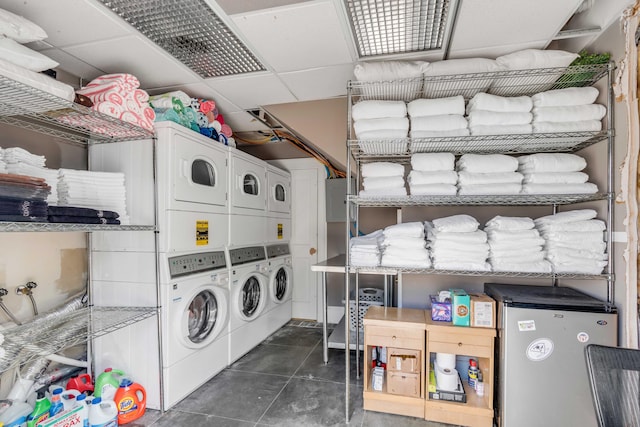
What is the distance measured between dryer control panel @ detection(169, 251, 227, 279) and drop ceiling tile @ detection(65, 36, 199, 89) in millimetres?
1290

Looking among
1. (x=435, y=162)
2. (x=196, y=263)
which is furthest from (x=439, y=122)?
(x=196, y=263)

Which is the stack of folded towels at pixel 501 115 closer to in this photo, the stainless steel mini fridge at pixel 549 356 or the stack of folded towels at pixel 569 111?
Answer: the stack of folded towels at pixel 569 111

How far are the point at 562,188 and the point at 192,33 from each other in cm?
223

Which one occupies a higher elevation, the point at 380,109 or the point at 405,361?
the point at 380,109

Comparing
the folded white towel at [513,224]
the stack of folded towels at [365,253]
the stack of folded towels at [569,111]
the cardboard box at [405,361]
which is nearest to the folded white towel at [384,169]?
the stack of folded towels at [365,253]

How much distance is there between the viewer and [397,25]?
162 cm

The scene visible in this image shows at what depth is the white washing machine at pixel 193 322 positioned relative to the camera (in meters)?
1.98

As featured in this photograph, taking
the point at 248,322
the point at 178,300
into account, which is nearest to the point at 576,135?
the point at 178,300

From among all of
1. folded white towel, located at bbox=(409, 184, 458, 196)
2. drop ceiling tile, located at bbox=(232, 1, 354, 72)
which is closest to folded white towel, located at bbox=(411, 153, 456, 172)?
folded white towel, located at bbox=(409, 184, 458, 196)

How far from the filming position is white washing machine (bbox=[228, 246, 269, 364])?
263cm

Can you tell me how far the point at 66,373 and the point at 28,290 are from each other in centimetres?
67

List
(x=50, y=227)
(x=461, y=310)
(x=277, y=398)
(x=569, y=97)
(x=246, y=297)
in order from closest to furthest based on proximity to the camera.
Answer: (x=50, y=227)
(x=569, y=97)
(x=461, y=310)
(x=277, y=398)
(x=246, y=297)

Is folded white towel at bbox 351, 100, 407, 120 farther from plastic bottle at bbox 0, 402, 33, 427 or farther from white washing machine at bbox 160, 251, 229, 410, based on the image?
plastic bottle at bbox 0, 402, 33, 427

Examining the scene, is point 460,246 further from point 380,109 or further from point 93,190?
point 93,190
